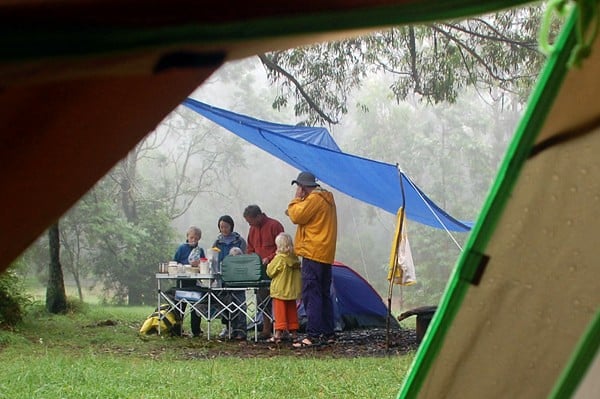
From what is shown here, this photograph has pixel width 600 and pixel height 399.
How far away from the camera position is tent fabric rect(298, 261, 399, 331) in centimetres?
645

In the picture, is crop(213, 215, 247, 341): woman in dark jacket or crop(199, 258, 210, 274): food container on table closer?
crop(199, 258, 210, 274): food container on table

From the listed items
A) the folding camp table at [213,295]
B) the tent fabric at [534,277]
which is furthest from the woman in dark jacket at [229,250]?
the tent fabric at [534,277]

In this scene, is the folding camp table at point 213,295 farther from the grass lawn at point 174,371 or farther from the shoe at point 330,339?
the shoe at point 330,339

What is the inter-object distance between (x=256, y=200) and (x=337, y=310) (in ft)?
42.4

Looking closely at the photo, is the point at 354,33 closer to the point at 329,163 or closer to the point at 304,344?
the point at 304,344

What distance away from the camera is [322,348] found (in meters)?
4.99

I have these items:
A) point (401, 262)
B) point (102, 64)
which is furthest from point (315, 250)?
point (102, 64)

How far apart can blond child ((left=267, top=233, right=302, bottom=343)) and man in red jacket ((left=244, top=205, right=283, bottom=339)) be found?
1.13 ft

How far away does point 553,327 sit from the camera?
96 centimetres

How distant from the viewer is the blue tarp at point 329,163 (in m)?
5.41

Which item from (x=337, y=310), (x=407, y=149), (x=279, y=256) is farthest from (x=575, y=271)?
(x=407, y=149)

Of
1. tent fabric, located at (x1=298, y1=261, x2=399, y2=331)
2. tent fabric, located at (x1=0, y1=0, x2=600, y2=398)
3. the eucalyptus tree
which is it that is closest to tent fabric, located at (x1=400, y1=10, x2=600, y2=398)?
tent fabric, located at (x1=0, y1=0, x2=600, y2=398)

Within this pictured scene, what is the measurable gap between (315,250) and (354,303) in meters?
1.57

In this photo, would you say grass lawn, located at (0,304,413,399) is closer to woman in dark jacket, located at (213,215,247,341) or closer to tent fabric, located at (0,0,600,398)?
woman in dark jacket, located at (213,215,247,341)
